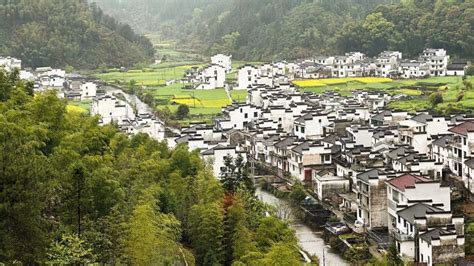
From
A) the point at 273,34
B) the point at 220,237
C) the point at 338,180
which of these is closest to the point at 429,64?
the point at 273,34

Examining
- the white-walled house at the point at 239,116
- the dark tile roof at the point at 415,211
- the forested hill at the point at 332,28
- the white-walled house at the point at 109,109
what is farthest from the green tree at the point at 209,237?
the forested hill at the point at 332,28

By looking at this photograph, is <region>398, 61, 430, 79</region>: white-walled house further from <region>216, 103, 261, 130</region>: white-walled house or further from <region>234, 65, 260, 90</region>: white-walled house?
<region>216, 103, 261, 130</region>: white-walled house

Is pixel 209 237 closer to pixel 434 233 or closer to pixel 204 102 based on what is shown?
pixel 434 233

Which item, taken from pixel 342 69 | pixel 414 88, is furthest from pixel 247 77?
pixel 414 88

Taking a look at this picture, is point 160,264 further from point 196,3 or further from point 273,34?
point 196,3

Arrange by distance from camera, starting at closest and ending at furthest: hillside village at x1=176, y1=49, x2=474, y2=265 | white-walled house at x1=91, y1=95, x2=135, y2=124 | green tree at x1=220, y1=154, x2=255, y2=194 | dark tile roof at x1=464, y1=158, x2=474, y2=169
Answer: hillside village at x1=176, y1=49, x2=474, y2=265 < green tree at x1=220, y1=154, x2=255, y2=194 < dark tile roof at x1=464, y1=158, x2=474, y2=169 < white-walled house at x1=91, y1=95, x2=135, y2=124

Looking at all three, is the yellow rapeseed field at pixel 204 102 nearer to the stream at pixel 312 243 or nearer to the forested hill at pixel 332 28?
the stream at pixel 312 243

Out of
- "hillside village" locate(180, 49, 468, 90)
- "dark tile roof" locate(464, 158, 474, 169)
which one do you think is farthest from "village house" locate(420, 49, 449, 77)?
"dark tile roof" locate(464, 158, 474, 169)
